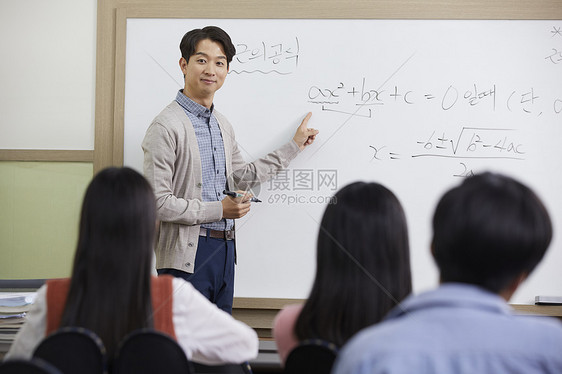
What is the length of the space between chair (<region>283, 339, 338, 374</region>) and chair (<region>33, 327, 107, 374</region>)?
13.6 inches

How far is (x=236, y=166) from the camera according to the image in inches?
106

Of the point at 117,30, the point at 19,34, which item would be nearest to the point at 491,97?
the point at 117,30

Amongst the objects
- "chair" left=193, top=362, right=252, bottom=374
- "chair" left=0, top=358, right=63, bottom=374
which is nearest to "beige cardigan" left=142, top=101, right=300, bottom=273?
"chair" left=193, top=362, right=252, bottom=374

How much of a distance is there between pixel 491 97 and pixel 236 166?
3.91ft

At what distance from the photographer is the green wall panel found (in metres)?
2.92

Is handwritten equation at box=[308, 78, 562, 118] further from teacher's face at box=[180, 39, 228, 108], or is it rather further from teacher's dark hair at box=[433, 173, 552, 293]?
teacher's dark hair at box=[433, 173, 552, 293]

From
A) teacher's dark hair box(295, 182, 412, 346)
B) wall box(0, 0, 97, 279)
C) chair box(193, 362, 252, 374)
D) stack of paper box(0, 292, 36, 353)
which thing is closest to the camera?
teacher's dark hair box(295, 182, 412, 346)

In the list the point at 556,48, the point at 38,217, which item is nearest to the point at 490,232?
the point at 556,48

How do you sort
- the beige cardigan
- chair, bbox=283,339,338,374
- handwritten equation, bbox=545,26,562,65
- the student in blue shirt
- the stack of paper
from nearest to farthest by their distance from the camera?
the student in blue shirt, chair, bbox=283,339,338,374, the stack of paper, the beige cardigan, handwritten equation, bbox=545,26,562,65

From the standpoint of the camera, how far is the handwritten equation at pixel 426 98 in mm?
2736

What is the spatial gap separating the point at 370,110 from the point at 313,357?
188 centimetres

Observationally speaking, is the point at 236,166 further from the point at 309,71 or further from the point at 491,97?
the point at 491,97

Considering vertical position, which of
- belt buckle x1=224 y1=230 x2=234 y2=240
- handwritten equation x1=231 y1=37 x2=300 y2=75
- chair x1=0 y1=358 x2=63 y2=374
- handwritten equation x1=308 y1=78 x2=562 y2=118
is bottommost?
belt buckle x1=224 y1=230 x2=234 y2=240

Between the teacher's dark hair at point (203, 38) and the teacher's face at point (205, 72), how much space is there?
0.01m
